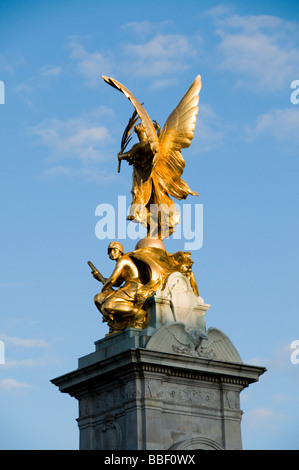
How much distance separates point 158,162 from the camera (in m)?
33.6

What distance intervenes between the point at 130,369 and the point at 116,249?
3.75 m

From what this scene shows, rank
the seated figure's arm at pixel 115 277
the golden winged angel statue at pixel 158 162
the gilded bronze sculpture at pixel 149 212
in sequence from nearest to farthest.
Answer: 1. the gilded bronze sculpture at pixel 149 212
2. the seated figure's arm at pixel 115 277
3. the golden winged angel statue at pixel 158 162

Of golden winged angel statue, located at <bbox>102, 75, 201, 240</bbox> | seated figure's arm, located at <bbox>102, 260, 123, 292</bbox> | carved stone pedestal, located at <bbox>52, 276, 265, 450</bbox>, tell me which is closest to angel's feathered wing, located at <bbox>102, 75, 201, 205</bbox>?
golden winged angel statue, located at <bbox>102, 75, 201, 240</bbox>

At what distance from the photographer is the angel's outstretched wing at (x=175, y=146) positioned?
33656mm

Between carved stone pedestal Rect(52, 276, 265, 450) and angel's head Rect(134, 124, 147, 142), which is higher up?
angel's head Rect(134, 124, 147, 142)

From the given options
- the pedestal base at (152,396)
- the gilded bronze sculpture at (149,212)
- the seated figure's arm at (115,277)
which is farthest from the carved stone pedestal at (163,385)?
the seated figure's arm at (115,277)

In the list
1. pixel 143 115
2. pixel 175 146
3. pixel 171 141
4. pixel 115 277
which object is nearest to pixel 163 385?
pixel 115 277

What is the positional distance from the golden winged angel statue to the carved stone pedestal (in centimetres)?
221

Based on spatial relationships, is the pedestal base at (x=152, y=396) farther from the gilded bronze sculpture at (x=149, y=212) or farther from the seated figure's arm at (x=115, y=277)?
the seated figure's arm at (x=115, y=277)

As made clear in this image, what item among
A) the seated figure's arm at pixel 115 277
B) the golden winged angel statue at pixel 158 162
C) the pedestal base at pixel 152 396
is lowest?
the pedestal base at pixel 152 396

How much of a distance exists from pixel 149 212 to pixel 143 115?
2.61 meters

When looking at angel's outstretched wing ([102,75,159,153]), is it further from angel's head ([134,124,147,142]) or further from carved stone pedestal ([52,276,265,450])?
carved stone pedestal ([52,276,265,450])

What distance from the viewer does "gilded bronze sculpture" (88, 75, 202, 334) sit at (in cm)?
3148
